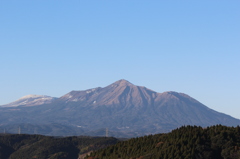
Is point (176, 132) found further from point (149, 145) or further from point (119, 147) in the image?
point (119, 147)

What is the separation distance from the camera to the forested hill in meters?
145

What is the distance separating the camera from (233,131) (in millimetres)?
159875

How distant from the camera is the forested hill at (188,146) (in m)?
145

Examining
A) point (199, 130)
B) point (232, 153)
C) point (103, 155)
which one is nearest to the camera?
point (232, 153)

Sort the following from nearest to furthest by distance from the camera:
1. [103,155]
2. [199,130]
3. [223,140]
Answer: [223,140], [199,130], [103,155]

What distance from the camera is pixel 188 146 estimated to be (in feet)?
489

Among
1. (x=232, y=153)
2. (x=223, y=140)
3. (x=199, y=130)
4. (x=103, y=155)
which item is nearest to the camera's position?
(x=232, y=153)

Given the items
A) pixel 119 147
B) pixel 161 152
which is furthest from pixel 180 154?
pixel 119 147

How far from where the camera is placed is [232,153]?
142m

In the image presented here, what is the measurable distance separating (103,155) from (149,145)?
1684cm

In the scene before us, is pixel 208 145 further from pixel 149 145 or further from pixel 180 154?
pixel 149 145

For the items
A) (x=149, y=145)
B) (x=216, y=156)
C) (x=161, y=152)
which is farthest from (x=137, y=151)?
(x=216, y=156)

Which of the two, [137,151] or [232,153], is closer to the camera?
[232,153]

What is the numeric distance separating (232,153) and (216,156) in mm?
6028
